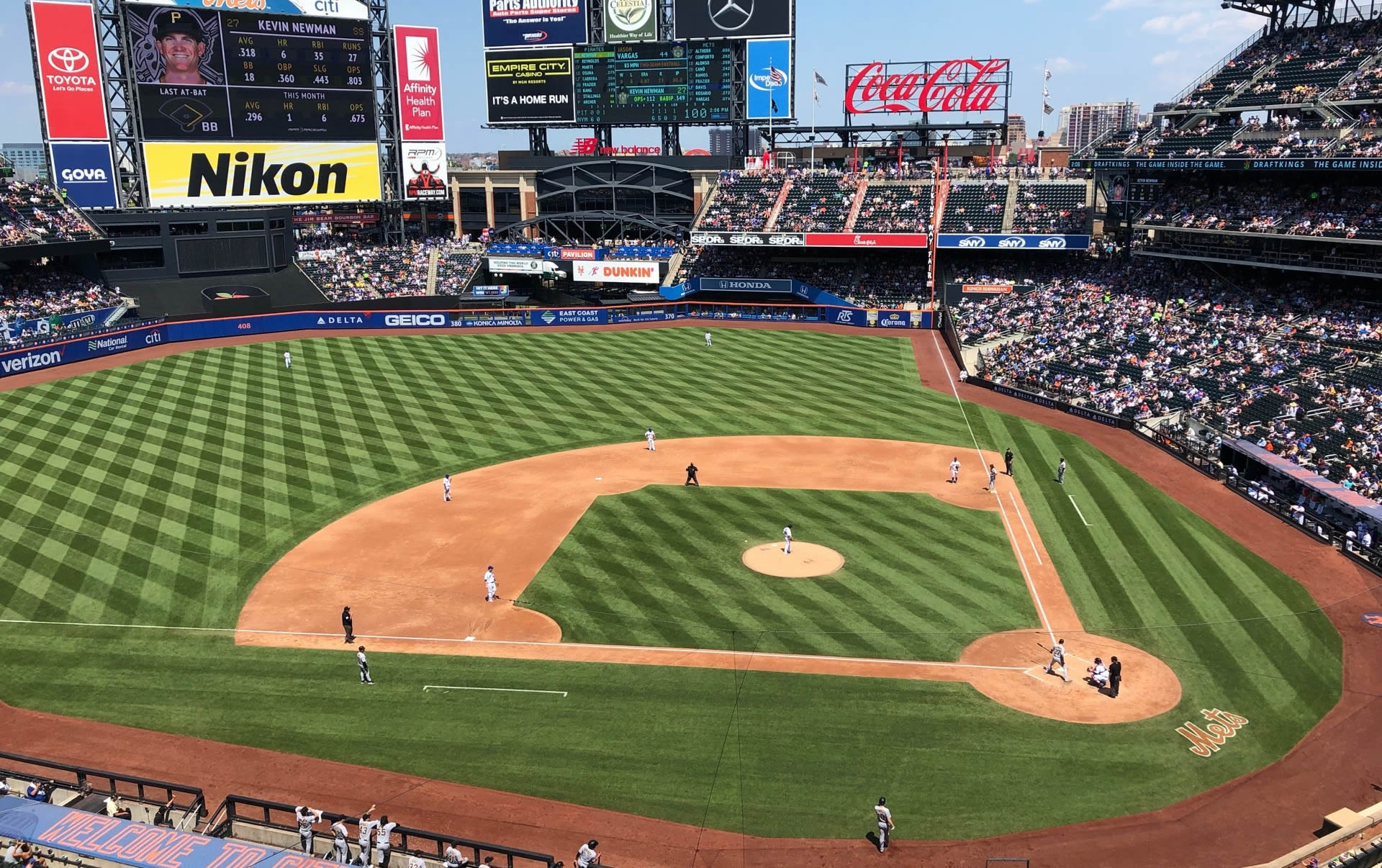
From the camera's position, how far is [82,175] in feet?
224

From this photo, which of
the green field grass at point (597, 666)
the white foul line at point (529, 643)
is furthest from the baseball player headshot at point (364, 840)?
the white foul line at point (529, 643)

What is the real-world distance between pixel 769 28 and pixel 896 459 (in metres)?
51.7

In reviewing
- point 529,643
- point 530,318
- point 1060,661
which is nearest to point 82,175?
point 530,318

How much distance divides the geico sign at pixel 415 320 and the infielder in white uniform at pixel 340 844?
5734cm

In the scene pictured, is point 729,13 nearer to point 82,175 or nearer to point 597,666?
point 82,175

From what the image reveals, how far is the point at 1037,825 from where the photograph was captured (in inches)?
721

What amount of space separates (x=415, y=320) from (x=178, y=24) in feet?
86.5

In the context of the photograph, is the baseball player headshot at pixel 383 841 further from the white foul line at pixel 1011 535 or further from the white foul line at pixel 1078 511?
the white foul line at pixel 1078 511

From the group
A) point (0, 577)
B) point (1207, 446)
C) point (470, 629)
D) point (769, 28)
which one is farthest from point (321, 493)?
point (769, 28)

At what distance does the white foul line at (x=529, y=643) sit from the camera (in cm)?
2420

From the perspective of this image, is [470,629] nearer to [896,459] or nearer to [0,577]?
[0,577]

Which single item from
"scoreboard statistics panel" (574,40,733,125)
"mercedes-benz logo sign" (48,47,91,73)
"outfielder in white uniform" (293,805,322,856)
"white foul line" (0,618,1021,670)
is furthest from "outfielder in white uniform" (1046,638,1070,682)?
"mercedes-benz logo sign" (48,47,91,73)

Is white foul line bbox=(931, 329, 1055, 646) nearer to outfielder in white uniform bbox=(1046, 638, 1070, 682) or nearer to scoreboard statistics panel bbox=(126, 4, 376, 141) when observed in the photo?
outfielder in white uniform bbox=(1046, 638, 1070, 682)

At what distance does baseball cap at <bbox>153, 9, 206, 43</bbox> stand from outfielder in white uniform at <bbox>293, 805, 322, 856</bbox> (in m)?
68.7
